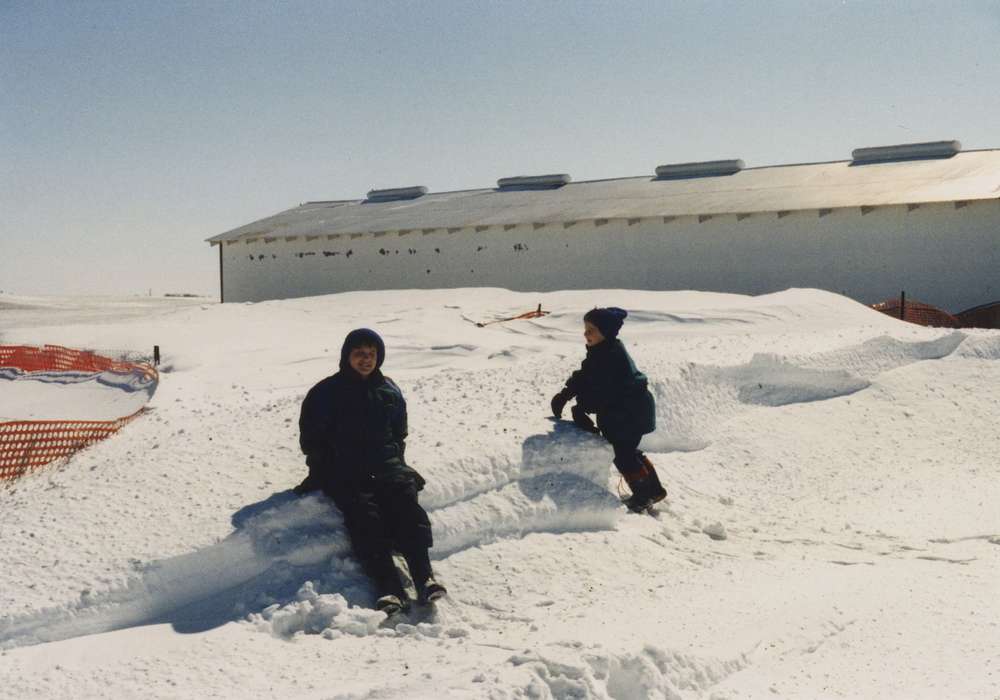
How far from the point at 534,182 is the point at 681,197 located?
715 cm

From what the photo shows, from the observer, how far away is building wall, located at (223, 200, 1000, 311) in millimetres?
20266

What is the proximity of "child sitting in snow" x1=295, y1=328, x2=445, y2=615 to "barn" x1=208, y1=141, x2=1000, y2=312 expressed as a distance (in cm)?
1691

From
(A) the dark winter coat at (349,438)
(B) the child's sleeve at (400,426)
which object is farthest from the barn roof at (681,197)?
(A) the dark winter coat at (349,438)

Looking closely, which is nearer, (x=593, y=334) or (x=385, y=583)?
(x=385, y=583)

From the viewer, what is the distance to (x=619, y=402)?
761 cm

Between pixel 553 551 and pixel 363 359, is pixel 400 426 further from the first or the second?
pixel 553 551

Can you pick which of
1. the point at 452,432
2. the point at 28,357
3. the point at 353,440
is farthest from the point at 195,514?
the point at 28,357

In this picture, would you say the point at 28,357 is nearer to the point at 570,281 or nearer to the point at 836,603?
the point at 836,603

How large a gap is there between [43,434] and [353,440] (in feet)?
12.3

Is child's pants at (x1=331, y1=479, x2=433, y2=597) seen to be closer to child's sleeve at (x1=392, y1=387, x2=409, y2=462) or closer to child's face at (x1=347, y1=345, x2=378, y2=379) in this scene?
child's sleeve at (x1=392, y1=387, x2=409, y2=462)

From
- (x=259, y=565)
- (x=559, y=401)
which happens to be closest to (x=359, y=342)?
(x=259, y=565)

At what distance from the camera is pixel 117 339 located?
16.2 meters

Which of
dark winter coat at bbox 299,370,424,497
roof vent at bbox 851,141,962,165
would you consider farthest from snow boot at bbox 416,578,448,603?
roof vent at bbox 851,141,962,165

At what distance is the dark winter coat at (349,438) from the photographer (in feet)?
19.3
